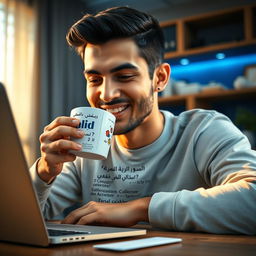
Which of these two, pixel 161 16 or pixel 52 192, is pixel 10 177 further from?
pixel 161 16

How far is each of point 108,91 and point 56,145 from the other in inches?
14.2

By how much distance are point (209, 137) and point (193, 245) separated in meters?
0.65

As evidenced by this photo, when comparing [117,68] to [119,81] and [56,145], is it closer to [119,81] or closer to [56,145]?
[119,81]

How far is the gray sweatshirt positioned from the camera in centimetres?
93

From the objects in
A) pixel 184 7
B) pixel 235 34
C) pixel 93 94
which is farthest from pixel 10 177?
pixel 184 7

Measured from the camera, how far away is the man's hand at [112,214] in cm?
96

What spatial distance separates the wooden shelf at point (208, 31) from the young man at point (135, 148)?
2.38 m

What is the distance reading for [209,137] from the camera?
1290 millimetres

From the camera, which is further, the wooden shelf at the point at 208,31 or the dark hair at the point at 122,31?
the wooden shelf at the point at 208,31

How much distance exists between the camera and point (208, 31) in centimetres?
414

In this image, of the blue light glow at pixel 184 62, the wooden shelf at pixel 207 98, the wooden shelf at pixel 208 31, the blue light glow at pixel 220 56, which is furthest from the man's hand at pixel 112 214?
the blue light glow at pixel 184 62

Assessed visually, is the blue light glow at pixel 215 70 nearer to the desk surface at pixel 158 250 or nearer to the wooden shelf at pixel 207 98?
the wooden shelf at pixel 207 98

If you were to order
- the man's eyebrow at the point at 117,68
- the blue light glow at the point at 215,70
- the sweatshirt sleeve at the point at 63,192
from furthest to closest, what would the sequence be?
the blue light glow at the point at 215,70, the sweatshirt sleeve at the point at 63,192, the man's eyebrow at the point at 117,68

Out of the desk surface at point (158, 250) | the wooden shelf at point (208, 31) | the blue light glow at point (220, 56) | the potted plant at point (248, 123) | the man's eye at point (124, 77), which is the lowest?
the potted plant at point (248, 123)
